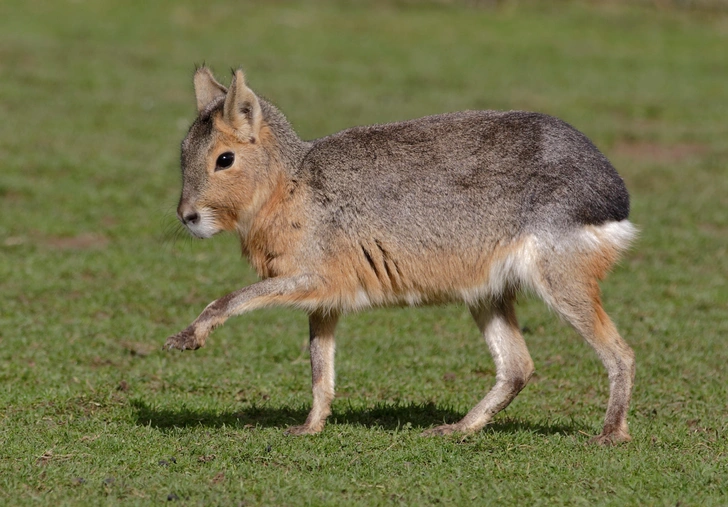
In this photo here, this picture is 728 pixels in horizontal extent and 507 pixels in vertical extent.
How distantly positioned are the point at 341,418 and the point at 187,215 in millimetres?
1765

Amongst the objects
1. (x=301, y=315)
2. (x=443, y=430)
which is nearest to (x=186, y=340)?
(x=443, y=430)

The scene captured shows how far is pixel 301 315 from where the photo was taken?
9859 millimetres

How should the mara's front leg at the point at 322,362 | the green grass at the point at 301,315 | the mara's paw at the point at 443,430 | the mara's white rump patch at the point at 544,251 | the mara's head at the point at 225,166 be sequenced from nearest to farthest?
the green grass at the point at 301,315, the mara's white rump patch at the point at 544,251, the mara's head at the point at 225,166, the mara's paw at the point at 443,430, the mara's front leg at the point at 322,362

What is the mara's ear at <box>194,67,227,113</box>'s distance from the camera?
6.85m

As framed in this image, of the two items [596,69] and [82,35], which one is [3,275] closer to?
[82,35]

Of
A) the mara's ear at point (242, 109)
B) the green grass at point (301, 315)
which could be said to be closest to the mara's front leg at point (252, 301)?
the green grass at point (301, 315)

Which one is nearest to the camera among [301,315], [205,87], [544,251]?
[544,251]

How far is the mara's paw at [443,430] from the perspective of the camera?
6456 mm

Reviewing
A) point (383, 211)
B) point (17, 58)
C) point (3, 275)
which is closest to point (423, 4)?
point (17, 58)

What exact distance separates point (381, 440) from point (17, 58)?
14.5 meters

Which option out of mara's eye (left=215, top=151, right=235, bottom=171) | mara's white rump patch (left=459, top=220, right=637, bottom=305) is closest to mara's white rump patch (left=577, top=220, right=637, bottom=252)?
mara's white rump patch (left=459, top=220, right=637, bottom=305)

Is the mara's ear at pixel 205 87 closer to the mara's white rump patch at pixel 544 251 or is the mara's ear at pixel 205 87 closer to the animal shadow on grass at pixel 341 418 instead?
the animal shadow on grass at pixel 341 418

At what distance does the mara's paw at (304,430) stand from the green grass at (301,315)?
0.11 m

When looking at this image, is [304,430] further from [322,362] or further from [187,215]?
[187,215]
